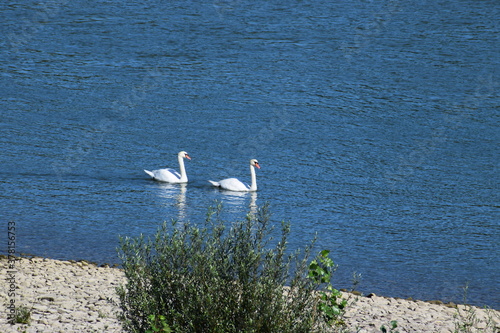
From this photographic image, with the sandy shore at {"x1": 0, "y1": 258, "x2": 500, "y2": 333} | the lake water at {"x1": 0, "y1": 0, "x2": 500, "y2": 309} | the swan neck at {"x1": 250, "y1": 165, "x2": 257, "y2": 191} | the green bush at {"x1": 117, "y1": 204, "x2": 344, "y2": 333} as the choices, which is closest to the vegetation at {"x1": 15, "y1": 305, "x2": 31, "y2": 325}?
the sandy shore at {"x1": 0, "y1": 258, "x2": 500, "y2": 333}

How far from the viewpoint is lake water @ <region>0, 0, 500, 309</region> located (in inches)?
630

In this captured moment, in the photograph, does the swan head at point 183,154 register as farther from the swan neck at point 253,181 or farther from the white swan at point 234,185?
the swan neck at point 253,181

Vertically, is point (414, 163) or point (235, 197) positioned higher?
point (414, 163)

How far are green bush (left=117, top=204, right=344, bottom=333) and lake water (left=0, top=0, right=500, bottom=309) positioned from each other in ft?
18.9

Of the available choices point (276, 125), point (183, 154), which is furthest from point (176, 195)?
point (276, 125)

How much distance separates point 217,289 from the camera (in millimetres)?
7320

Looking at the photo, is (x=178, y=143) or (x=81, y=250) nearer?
(x=81, y=250)

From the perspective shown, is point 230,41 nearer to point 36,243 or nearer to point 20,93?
point 20,93

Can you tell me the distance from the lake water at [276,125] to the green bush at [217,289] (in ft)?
18.9

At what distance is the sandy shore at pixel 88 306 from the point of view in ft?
31.2

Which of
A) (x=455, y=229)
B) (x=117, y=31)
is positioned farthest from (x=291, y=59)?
(x=455, y=229)

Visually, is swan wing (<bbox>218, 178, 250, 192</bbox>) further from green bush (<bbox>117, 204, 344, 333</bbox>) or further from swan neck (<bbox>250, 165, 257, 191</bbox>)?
green bush (<bbox>117, 204, 344, 333</bbox>)

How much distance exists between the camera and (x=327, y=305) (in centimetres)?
848

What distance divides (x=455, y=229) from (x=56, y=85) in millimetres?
17791
